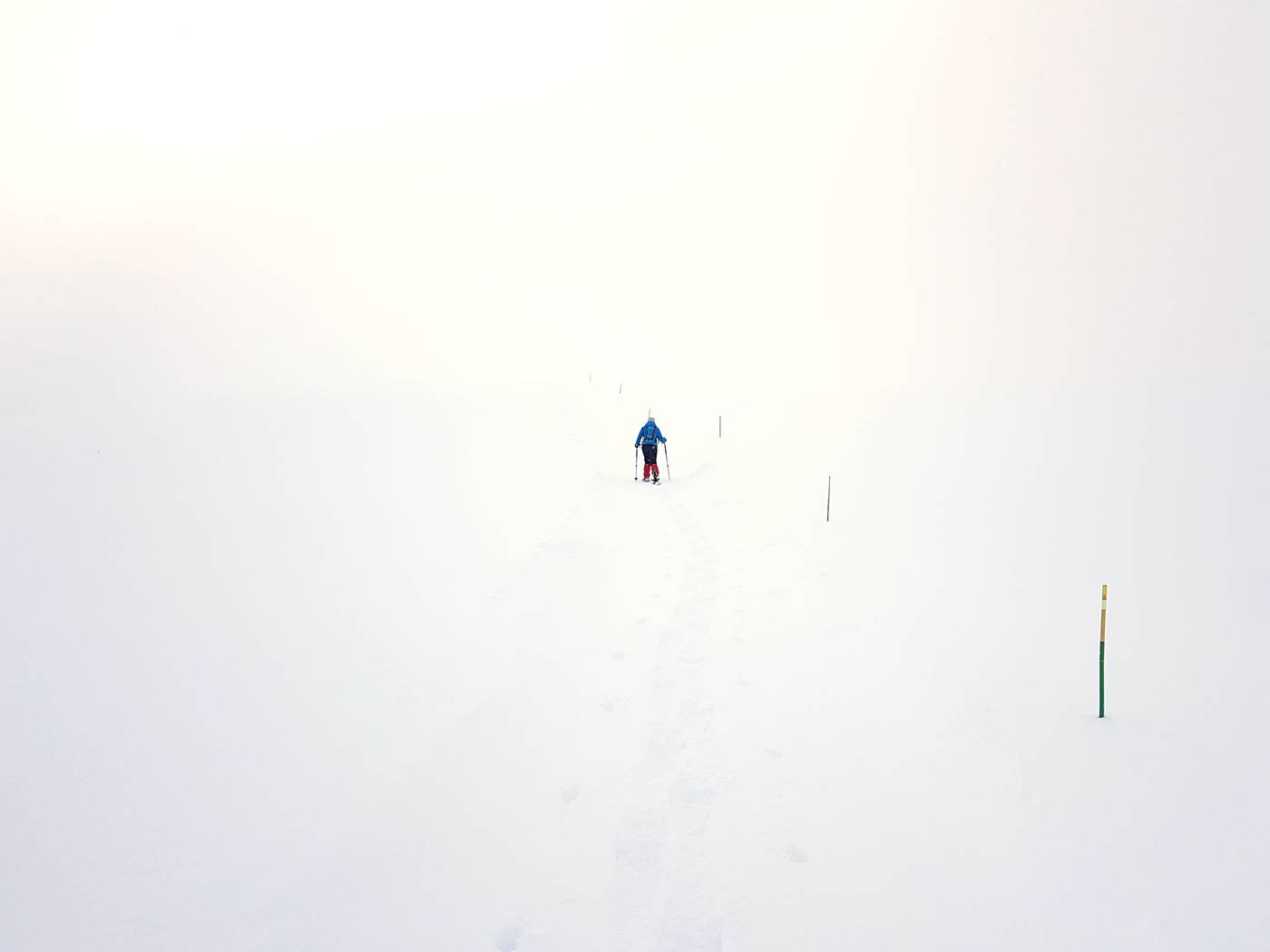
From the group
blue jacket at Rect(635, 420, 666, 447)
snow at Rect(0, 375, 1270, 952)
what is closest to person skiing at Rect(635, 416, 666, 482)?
blue jacket at Rect(635, 420, 666, 447)

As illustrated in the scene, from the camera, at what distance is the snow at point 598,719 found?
400 centimetres

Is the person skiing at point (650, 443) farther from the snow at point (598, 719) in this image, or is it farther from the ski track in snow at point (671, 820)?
the ski track in snow at point (671, 820)

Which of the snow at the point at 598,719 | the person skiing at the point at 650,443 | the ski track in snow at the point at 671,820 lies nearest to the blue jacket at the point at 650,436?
the person skiing at the point at 650,443

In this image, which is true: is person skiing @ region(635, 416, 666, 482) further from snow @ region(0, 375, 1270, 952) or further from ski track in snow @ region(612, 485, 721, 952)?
ski track in snow @ region(612, 485, 721, 952)

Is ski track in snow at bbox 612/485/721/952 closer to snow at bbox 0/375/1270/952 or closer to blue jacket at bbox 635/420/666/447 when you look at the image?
snow at bbox 0/375/1270/952

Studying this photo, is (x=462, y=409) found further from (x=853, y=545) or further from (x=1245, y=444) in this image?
(x=1245, y=444)

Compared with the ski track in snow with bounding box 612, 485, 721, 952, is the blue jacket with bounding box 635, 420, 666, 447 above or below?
above

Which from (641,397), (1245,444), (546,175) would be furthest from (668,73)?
(1245,444)

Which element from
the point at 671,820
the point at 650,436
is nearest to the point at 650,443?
the point at 650,436

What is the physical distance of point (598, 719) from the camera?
6109mm

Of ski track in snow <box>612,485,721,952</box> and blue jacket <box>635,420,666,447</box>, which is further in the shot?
blue jacket <box>635,420,666,447</box>

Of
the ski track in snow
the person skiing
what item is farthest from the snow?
the person skiing

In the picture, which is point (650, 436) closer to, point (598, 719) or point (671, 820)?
point (598, 719)

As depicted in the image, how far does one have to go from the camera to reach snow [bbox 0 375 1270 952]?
4.00 m
